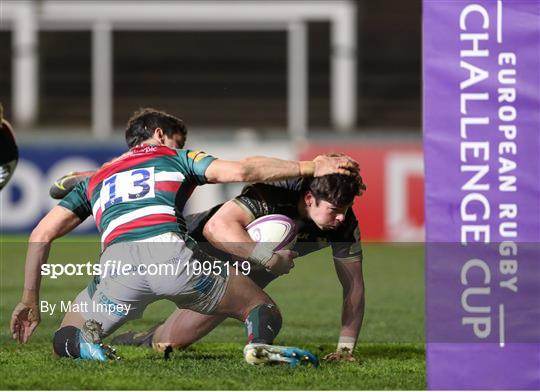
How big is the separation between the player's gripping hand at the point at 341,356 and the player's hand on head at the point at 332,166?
39.0 inches

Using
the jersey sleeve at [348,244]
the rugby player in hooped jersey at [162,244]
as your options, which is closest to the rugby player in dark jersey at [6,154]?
the rugby player in hooped jersey at [162,244]

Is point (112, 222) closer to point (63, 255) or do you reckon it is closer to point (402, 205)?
point (63, 255)

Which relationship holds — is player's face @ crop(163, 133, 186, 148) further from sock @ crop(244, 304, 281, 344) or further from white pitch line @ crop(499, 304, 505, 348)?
white pitch line @ crop(499, 304, 505, 348)

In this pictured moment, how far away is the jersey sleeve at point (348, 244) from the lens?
6.21 metres

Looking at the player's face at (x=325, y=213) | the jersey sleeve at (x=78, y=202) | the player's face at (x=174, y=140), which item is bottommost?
the player's face at (x=325, y=213)

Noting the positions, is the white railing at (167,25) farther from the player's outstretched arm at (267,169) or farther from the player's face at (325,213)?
the player's outstretched arm at (267,169)

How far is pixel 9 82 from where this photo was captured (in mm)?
18281

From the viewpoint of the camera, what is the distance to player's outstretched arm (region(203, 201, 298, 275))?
5746 millimetres

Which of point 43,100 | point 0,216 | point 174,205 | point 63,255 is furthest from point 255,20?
point 174,205

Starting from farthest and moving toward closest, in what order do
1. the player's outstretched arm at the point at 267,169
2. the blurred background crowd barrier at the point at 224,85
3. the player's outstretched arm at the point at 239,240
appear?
the blurred background crowd barrier at the point at 224,85, the player's outstretched arm at the point at 239,240, the player's outstretched arm at the point at 267,169

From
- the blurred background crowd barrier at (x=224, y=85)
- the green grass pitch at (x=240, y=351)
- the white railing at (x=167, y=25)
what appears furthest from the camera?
the white railing at (x=167, y=25)

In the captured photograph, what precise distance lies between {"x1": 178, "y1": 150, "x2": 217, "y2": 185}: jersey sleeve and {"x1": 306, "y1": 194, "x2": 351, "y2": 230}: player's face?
1.77 ft

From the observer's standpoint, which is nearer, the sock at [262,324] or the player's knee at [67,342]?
the sock at [262,324]

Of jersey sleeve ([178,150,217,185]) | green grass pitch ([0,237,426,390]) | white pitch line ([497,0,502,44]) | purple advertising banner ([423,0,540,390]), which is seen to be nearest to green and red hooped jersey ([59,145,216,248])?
jersey sleeve ([178,150,217,185])
